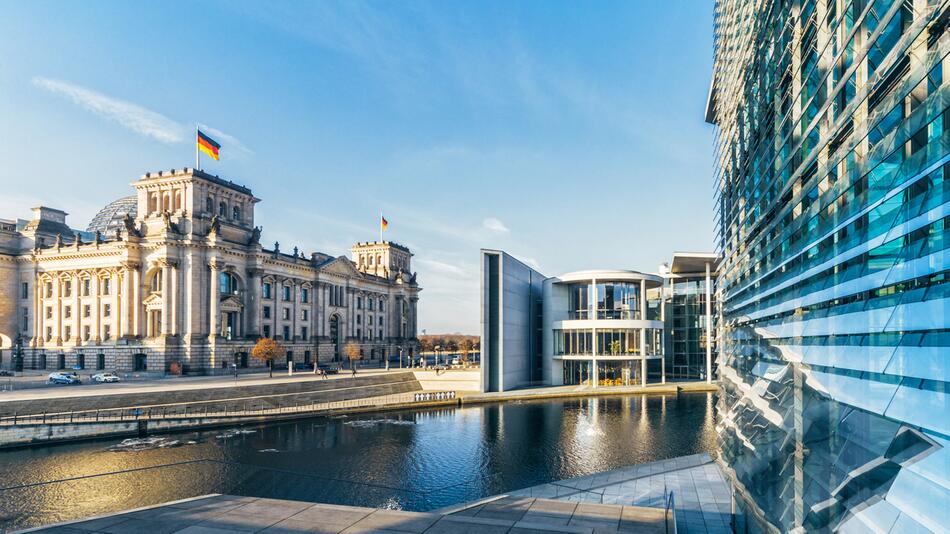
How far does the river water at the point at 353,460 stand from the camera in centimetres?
2694

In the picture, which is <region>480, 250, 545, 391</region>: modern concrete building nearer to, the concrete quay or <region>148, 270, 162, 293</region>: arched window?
the concrete quay

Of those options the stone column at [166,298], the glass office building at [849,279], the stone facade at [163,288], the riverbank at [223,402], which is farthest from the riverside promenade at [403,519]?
the stone column at [166,298]

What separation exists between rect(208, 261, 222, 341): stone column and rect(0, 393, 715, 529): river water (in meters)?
38.9

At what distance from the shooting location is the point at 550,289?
246ft

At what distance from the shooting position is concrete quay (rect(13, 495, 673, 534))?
49.2 feet

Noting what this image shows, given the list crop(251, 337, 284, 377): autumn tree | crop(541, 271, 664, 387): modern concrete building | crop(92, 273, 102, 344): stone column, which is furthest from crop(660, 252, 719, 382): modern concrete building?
crop(92, 273, 102, 344): stone column

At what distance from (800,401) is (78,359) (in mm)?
97952

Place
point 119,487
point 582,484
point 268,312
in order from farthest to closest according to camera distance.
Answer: point 268,312
point 119,487
point 582,484

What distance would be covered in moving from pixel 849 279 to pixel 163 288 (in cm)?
8573

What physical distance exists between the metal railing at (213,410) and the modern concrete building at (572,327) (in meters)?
11.1

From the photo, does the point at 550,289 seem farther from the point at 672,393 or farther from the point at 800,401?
the point at 800,401

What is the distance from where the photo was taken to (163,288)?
78.6m

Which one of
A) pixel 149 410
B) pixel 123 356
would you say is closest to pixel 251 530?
pixel 149 410

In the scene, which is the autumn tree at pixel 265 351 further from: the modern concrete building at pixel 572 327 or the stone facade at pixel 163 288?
the modern concrete building at pixel 572 327
